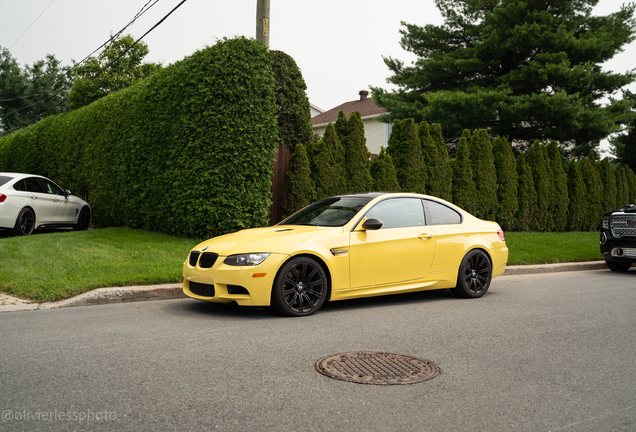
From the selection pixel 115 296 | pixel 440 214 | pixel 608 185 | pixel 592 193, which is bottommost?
pixel 115 296

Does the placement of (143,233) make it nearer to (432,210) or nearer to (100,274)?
(100,274)

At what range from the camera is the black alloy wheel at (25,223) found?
1252 cm

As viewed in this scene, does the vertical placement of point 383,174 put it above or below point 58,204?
above

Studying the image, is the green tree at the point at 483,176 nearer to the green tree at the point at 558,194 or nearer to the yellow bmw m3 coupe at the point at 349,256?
the green tree at the point at 558,194

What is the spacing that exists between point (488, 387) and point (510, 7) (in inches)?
837

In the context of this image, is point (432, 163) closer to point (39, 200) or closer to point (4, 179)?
point (39, 200)

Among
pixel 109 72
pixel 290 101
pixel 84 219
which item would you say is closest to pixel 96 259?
pixel 290 101

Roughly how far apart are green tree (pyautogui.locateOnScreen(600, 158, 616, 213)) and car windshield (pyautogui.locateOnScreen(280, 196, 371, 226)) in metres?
17.0

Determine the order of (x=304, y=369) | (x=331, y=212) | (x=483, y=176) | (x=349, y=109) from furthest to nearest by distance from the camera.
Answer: (x=349, y=109) → (x=483, y=176) → (x=331, y=212) → (x=304, y=369)

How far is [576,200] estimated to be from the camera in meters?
19.7

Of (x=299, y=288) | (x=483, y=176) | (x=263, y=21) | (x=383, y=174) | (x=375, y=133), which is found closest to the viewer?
(x=299, y=288)

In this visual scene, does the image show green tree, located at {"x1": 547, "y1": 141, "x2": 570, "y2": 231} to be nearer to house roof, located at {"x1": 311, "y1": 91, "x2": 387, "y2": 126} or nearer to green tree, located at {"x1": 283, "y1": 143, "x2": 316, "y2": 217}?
green tree, located at {"x1": 283, "y1": 143, "x2": 316, "y2": 217}

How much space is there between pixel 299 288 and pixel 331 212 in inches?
57.5

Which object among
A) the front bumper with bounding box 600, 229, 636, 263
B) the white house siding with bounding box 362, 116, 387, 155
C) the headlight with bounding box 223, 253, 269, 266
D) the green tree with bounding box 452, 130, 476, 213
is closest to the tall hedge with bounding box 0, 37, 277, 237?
the headlight with bounding box 223, 253, 269, 266
